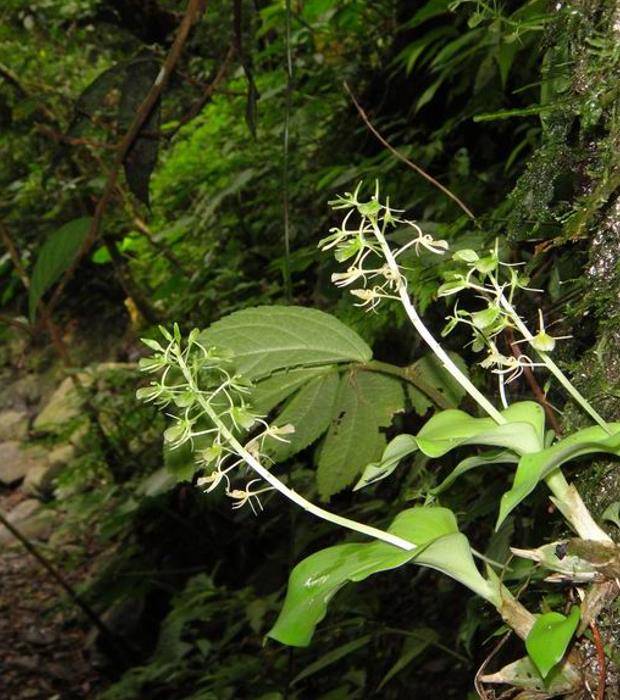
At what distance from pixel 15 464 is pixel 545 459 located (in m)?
5.77

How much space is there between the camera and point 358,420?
32.1 inches

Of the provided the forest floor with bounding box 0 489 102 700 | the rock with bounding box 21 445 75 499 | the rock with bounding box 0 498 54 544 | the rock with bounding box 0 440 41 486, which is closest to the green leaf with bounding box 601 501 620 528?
the forest floor with bounding box 0 489 102 700

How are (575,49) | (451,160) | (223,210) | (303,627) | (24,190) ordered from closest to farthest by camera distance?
(303,627)
(575,49)
(451,160)
(223,210)
(24,190)

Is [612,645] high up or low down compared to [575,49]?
down

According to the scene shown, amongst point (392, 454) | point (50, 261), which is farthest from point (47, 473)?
point (392, 454)

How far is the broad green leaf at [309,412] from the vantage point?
0.78 meters

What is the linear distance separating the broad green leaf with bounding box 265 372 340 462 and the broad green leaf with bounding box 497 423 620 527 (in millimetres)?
358

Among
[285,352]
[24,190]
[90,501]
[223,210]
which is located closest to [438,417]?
[285,352]

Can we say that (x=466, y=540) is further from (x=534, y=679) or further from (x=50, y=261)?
(x=50, y=261)

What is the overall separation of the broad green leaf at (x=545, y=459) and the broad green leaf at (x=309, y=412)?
0.36m

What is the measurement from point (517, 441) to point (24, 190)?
4.54 m

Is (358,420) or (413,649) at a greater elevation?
(358,420)

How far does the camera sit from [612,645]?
1.61 feet

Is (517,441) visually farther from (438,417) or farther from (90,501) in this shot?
(90,501)
